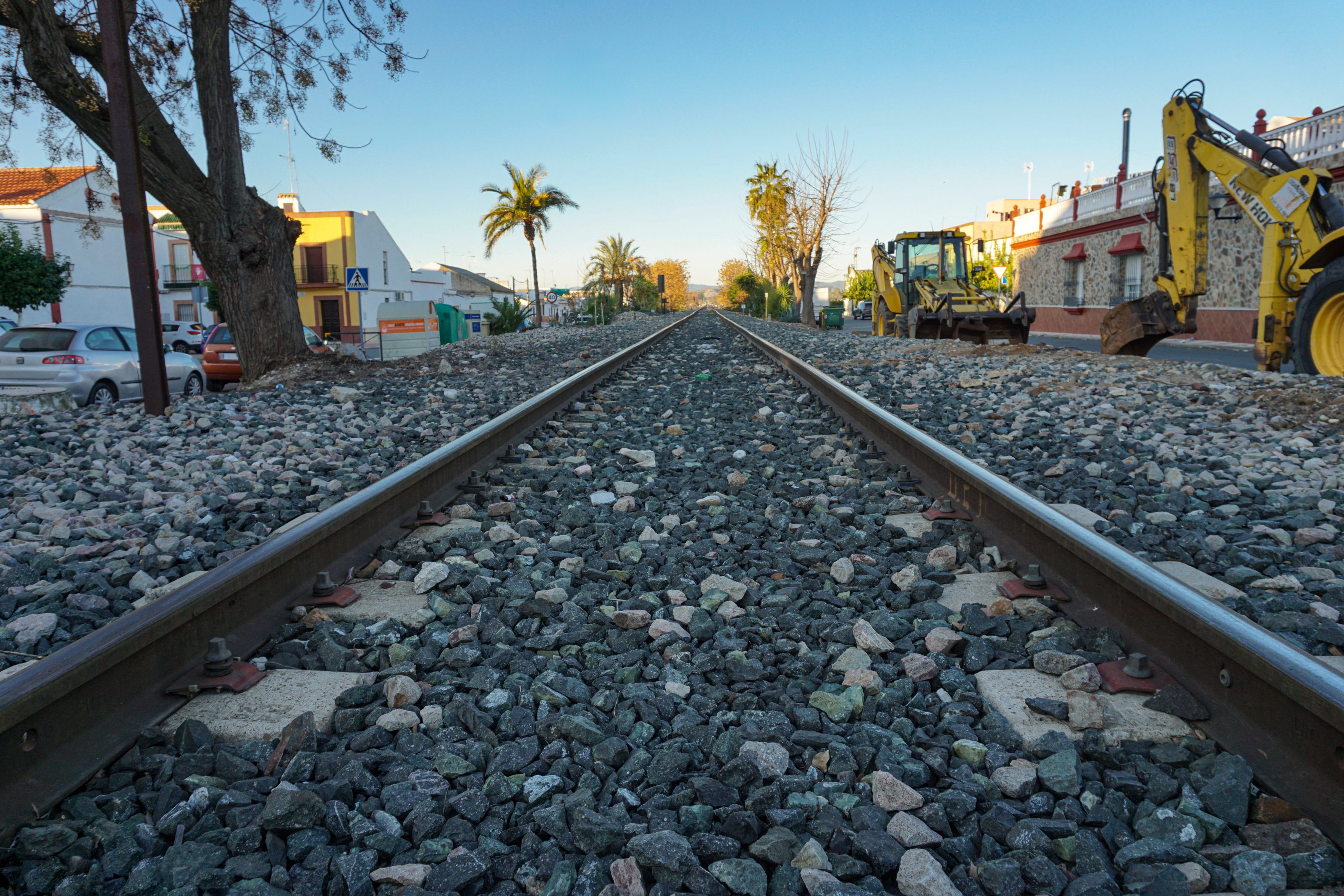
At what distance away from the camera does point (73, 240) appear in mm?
39844

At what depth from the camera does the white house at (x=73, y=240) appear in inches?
1458

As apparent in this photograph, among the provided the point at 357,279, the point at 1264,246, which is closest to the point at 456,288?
the point at 357,279

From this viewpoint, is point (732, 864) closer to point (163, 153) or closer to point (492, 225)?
point (163, 153)

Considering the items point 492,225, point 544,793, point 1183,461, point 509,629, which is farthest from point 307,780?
point 492,225

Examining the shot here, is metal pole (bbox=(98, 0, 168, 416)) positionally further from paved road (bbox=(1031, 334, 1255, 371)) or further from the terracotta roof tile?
the terracotta roof tile

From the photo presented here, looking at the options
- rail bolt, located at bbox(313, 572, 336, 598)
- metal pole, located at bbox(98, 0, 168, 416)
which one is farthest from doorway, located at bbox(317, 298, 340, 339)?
rail bolt, located at bbox(313, 572, 336, 598)

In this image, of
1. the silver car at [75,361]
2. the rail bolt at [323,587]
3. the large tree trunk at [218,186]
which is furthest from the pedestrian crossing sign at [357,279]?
the rail bolt at [323,587]

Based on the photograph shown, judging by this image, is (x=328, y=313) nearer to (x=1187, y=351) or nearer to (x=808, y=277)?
(x=808, y=277)

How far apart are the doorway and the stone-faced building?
41.4 metres

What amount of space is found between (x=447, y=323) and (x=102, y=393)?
45.1ft

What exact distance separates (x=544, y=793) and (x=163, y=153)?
10.8 m

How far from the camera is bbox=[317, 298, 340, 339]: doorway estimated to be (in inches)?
2135

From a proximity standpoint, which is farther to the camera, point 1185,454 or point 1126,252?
point 1126,252

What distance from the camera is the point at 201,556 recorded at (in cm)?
335
